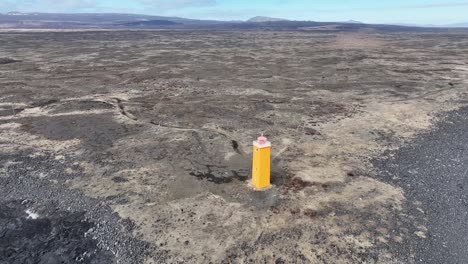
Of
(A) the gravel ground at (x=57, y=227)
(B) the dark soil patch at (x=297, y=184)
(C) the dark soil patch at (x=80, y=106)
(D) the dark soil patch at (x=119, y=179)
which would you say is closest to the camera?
(A) the gravel ground at (x=57, y=227)

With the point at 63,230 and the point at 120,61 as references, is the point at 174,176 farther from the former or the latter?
the point at 120,61

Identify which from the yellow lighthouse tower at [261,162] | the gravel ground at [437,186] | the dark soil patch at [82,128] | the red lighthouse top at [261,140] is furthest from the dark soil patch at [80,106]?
the gravel ground at [437,186]

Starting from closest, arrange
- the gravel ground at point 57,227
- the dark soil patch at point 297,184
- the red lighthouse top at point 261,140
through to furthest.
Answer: the gravel ground at point 57,227 < the red lighthouse top at point 261,140 < the dark soil patch at point 297,184

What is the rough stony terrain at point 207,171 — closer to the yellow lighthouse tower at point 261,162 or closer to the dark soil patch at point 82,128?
the dark soil patch at point 82,128

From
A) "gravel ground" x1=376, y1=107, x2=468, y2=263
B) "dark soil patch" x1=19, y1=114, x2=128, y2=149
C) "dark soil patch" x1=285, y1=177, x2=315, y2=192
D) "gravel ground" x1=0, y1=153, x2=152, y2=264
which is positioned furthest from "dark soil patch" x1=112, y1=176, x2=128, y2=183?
"gravel ground" x1=376, y1=107, x2=468, y2=263

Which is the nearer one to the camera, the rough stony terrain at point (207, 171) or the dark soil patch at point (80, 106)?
the rough stony terrain at point (207, 171)

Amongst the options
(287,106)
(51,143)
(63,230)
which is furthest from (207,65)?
(63,230)

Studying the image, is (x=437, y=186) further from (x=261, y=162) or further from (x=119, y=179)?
(x=119, y=179)
